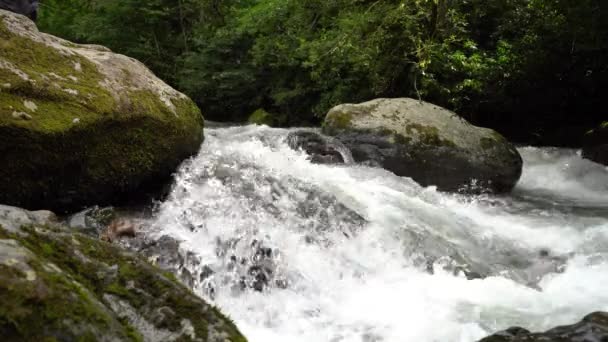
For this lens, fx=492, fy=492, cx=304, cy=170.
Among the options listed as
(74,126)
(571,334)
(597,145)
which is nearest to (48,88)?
(74,126)

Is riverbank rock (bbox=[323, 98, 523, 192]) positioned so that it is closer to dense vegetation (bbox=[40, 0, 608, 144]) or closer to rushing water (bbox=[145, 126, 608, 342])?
rushing water (bbox=[145, 126, 608, 342])

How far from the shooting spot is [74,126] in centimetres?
455

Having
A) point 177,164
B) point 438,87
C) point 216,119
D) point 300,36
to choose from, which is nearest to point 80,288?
point 177,164

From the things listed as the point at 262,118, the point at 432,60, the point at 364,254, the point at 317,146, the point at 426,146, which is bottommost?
the point at 262,118

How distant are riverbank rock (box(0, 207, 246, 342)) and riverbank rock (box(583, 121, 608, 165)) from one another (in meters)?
9.89

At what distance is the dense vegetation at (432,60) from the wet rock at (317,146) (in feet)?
7.57

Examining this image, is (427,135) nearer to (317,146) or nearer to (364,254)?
(317,146)

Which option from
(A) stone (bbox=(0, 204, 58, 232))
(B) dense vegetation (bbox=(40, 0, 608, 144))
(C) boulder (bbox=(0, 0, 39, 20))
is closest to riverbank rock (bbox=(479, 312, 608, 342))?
(A) stone (bbox=(0, 204, 58, 232))

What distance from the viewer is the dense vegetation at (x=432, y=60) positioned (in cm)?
1030

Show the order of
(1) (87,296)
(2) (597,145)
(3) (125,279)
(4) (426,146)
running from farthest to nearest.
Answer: (2) (597,145) → (4) (426,146) → (3) (125,279) → (1) (87,296)

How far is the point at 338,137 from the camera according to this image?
8.86m

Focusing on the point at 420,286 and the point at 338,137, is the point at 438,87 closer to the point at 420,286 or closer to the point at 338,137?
the point at 338,137

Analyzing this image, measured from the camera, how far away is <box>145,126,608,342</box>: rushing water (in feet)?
13.9

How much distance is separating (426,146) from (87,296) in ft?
23.9
